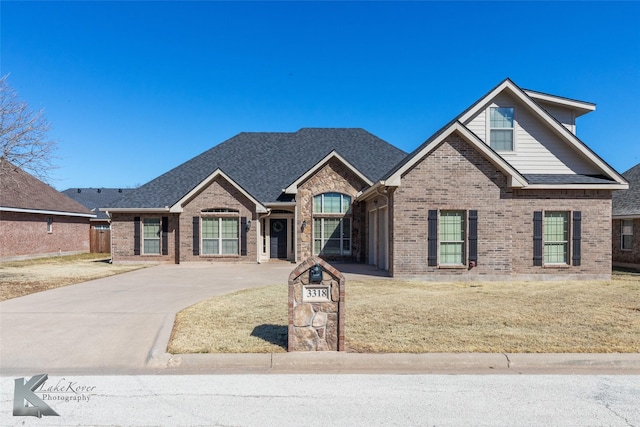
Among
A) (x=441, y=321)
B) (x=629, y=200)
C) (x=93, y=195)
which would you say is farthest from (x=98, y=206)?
(x=629, y=200)

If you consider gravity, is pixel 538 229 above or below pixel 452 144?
below

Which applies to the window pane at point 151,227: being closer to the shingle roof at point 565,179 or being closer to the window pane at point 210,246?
the window pane at point 210,246

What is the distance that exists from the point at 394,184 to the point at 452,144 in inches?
95.9

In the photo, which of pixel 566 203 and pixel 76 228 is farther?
pixel 76 228

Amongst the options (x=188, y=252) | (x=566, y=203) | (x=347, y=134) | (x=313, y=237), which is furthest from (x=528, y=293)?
(x=347, y=134)

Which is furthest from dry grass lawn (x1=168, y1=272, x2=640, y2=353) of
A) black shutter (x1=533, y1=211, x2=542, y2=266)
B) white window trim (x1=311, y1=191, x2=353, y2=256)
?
white window trim (x1=311, y1=191, x2=353, y2=256)

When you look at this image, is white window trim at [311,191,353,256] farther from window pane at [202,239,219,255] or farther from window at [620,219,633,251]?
window at [620,219,633,251]

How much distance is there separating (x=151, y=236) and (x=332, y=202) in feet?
29.6

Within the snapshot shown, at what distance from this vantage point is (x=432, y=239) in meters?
14.7

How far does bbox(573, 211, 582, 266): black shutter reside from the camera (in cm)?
1523

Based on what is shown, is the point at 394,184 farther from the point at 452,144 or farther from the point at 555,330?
the point at 555,330

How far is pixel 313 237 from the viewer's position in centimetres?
2062

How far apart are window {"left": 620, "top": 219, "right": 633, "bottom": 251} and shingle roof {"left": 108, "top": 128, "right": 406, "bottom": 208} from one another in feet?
37.2

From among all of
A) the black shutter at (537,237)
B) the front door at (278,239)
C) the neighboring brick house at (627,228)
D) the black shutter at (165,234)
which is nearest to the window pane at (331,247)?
the front door at (278,239)
